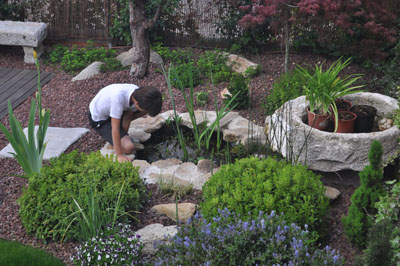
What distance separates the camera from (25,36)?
803cm

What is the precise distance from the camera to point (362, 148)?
4234mm

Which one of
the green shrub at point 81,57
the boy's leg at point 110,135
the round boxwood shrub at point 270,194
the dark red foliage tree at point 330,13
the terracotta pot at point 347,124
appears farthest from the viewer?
the green shrub at point 81,57

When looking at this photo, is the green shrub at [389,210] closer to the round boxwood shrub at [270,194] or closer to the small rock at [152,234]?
the round boxwood shrub at [270,194]

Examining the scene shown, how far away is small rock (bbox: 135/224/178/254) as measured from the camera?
3514mm

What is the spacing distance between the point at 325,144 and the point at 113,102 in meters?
2.09

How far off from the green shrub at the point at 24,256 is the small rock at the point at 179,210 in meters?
0.93

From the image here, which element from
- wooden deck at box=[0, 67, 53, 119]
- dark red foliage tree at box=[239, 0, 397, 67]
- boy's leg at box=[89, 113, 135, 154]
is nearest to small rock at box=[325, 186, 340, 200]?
boy's leg at box=[89, 113, 135, 154]

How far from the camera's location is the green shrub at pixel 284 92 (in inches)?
225

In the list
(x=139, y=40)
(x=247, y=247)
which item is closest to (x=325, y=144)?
(x=247, y=247)

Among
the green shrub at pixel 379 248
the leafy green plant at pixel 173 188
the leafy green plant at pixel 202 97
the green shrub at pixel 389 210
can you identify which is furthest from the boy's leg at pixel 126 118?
the green shrub at pixel 379 248

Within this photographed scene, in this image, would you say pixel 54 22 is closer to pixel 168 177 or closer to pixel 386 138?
pixel 168 177

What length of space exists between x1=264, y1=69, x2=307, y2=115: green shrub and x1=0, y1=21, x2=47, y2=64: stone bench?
14.2ft

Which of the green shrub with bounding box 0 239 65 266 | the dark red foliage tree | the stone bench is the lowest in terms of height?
the green shrub with bounding box 0 239 65 266

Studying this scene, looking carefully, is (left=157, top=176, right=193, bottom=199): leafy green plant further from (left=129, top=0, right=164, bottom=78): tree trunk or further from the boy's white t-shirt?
(left=129, top=0, right=164, bottom=78): tree trunk
